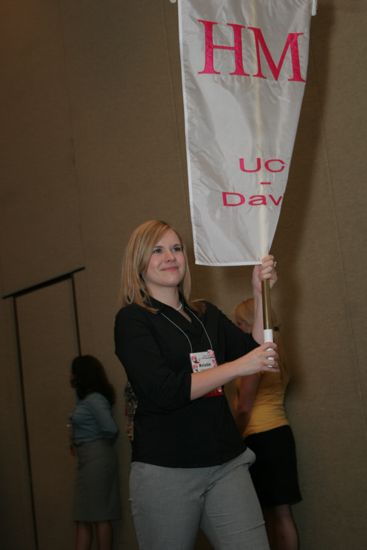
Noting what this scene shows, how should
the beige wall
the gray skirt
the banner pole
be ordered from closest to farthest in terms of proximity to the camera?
1. the banner pole
2. the beige wall
3. the gray skirt

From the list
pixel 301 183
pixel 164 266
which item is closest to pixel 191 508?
pixel 164 266

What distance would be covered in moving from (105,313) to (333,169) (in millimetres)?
2060

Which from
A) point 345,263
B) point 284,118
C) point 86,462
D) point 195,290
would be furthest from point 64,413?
point 284,118

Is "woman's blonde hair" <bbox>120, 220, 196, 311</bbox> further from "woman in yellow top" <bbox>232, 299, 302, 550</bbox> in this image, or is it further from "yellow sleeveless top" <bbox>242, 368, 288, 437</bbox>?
"yellow sleeveless top" <bbox>242, 368, 288, 437</bbox>

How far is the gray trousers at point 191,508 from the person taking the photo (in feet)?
6.91

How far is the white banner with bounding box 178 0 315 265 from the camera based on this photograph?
2.27 metres

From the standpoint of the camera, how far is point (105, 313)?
15.7 ft

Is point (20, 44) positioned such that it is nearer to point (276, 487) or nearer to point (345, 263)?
point (345, 263)

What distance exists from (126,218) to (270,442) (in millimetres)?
2021

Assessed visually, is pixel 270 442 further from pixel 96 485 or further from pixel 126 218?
pixel 126 218

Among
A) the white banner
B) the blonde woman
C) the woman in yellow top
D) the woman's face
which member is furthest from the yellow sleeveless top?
the white banner

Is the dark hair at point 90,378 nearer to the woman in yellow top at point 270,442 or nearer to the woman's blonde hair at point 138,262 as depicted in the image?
the woman in yellow top at point 270,442

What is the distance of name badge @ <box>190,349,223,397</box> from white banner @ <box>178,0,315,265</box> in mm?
302

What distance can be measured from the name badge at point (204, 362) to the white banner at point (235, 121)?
0.99 ft
